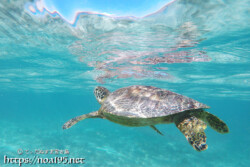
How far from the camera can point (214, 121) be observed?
13.1 feet

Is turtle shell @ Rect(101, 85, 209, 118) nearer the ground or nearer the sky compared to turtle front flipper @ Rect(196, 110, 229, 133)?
nearer the sky

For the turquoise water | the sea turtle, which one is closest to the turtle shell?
the sea turtle

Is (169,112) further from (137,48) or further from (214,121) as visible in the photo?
(137,48)

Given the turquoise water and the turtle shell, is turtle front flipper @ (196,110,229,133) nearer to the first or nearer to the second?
the turtle shell

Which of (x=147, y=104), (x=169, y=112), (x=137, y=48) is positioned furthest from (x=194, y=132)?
(x=137, y=48)

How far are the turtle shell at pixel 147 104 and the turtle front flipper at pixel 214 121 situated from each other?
0.94 feet

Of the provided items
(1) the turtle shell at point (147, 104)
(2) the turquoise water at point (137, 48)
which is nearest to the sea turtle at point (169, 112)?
(1) the turtle shell at point (147, 104)

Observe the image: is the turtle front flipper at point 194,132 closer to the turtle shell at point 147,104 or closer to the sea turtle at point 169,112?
the sea turtle at point 169,112

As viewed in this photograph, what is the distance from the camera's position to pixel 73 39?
1113 centimetres

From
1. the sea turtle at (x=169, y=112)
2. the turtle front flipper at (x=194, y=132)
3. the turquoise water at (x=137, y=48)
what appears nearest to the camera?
the turtle front flipper at (x=194, y=132)

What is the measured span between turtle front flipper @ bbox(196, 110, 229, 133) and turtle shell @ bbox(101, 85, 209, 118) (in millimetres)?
287

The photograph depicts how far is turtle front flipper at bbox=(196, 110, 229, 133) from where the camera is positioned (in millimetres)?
3863

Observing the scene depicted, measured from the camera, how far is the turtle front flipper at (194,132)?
3.25 meters

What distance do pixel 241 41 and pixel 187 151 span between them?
13.8 metres
